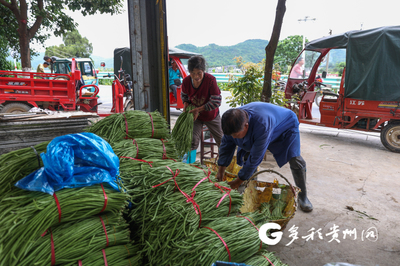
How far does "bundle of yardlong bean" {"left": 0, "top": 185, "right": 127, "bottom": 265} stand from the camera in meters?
1.27

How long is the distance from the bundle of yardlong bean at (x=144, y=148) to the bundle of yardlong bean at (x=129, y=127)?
92 mm

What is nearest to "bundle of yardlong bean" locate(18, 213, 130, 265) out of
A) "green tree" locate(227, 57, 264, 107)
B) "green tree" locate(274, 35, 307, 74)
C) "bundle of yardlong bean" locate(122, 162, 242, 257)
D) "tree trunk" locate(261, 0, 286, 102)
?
"bundle of yardlong bean" locate(122, 162, 242, 257)

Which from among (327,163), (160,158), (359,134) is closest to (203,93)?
(160,158)

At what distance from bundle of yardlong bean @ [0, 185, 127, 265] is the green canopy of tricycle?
6539 mm

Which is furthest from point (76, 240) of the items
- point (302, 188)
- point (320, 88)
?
point (320, 88)

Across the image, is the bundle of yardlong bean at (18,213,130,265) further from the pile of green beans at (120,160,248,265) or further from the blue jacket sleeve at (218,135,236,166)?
the blue jacket sleeve at (218,135,236,166)

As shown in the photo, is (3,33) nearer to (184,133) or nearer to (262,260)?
(184,133)

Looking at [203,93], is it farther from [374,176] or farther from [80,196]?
[374,176]

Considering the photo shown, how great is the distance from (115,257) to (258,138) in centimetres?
157

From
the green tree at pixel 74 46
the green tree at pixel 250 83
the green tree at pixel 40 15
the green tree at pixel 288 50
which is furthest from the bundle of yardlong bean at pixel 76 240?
the green tree at pixel 74 46

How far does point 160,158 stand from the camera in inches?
95.8

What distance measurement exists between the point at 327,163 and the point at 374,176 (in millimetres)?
867

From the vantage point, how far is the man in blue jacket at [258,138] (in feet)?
7.63

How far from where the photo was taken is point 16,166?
1.49 meters
